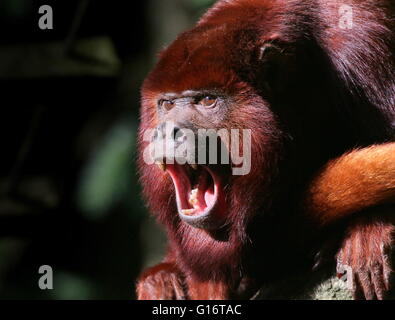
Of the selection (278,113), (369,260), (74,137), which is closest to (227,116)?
(278,113)

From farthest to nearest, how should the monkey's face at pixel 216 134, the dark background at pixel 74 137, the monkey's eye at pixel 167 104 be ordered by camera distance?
the dark background at pixel 74 137 → the monkey's eye at pixel 167 104 → the monkey's face at pixel 216 134

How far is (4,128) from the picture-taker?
17.7 feet

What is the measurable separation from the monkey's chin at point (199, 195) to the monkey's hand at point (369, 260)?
521mm

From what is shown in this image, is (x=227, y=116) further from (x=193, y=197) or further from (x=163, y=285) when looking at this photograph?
(x=163, y=285)

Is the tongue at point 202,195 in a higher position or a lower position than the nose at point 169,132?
lower

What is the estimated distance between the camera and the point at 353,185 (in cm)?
257

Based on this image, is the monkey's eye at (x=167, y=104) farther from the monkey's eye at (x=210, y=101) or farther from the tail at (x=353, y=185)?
the tail at (x=353, y=185)

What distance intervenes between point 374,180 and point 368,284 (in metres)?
0.34

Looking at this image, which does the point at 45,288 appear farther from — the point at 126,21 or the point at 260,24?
the point at 260,24

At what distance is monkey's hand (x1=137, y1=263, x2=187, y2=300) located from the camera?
3.36m

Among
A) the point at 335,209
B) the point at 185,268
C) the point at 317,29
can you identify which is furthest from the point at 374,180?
the point at 185,268

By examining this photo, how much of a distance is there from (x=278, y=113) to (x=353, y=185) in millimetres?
413

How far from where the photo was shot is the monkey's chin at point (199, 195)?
2822 mm

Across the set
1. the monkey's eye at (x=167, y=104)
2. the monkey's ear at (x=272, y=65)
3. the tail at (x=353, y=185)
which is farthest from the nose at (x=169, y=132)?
the tail at (x=353, y=185)
